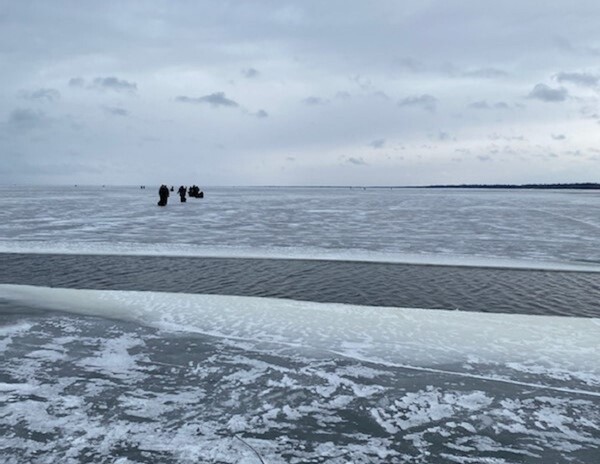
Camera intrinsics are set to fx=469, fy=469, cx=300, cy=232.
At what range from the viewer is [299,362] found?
5719 mm

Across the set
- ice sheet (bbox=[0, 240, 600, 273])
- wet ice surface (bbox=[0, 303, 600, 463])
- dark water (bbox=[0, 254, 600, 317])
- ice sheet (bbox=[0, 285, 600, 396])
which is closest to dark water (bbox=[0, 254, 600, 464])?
wet ice surface (bbox=[0, 303, 600, 463])

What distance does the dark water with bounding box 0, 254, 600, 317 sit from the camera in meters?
8.94

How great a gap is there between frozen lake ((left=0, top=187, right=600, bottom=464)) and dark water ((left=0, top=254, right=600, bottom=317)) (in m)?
0.08

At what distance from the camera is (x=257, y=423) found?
4.16 m

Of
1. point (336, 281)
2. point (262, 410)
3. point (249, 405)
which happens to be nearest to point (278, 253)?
point (336, 281)

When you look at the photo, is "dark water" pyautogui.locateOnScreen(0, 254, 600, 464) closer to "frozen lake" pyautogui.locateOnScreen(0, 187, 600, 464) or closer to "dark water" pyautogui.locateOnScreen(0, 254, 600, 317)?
"frozen lake" pyautogui.locateOnScreen(0, 187, 600, 464)

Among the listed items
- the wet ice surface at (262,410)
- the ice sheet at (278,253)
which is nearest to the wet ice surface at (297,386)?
the wet ice surface at (262,410)

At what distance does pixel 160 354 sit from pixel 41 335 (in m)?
1.99

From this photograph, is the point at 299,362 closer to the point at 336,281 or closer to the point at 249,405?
the point at 249,405

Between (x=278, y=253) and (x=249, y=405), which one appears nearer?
(x=249, y=405)

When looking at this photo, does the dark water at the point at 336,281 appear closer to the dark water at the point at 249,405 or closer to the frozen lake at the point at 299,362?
the frozen lake at the point at 299,362

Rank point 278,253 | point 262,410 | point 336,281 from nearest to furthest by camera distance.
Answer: point 262,410 → point 336,281 → point 278,253

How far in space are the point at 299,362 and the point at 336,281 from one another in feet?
16.6

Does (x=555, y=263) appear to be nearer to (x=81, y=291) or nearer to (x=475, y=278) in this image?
(x=475, y=278)
